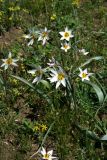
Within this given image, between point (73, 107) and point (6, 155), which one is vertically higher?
point (73, 107)

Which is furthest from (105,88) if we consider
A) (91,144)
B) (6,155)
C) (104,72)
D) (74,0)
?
(74,0)

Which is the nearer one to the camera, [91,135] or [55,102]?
[91,135]

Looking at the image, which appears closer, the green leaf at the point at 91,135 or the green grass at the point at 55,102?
the green leaf at the point at 91,135

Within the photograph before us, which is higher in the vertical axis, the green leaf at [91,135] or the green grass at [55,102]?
the green grass at [55,102]

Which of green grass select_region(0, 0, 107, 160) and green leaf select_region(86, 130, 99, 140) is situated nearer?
green leaf select_region(86, 130, 99, 140)

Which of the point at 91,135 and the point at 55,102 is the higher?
the point at 55,102

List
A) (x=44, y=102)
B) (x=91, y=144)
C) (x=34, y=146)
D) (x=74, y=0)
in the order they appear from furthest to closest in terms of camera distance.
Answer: (x=74, y=0) → (x=44, y=102) → (x=34, y=146) → (x=91, y=144)

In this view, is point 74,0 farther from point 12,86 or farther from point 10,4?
point 12,86

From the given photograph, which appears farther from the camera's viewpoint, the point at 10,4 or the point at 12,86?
the point at 10,4

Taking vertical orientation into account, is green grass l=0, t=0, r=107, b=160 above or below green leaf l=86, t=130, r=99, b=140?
above

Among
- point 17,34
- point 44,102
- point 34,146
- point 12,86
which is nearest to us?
point 34,146

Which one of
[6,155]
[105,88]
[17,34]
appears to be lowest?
[6,155]
